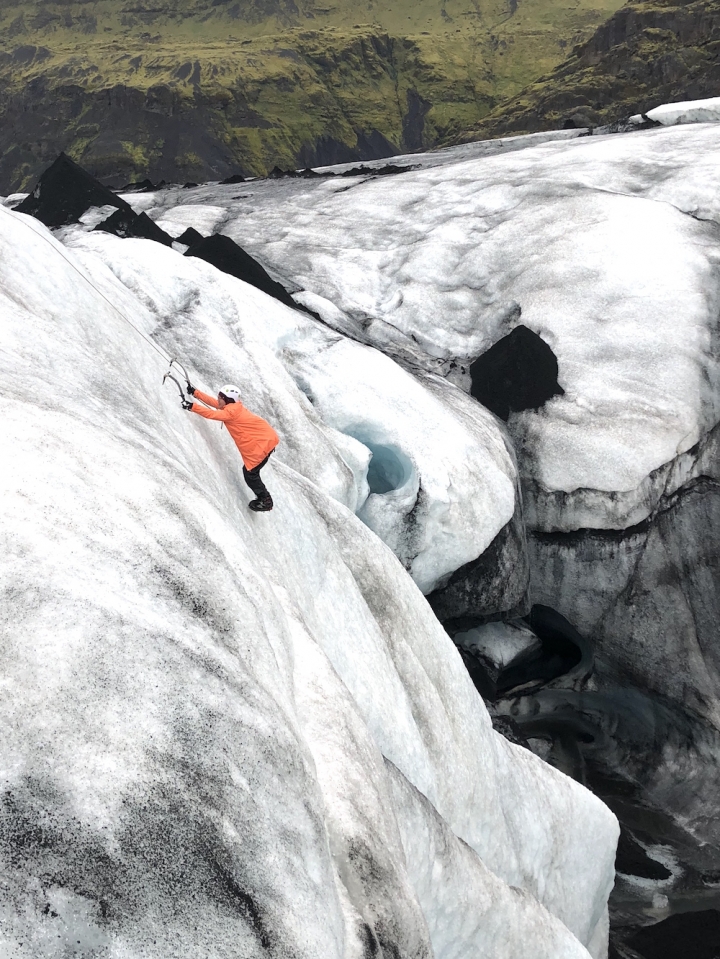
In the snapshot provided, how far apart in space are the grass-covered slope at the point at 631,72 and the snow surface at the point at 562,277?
2921 centimetres

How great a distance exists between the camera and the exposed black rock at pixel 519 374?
1828cm

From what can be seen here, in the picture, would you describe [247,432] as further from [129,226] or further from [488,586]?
[129,226]

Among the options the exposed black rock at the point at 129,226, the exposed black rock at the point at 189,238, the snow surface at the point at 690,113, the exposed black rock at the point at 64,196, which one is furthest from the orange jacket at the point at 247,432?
the snow surface at the point at 690,113

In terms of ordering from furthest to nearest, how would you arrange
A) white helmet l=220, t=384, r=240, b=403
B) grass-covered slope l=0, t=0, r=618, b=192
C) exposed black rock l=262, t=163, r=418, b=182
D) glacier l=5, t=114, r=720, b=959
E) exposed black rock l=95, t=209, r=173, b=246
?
grass-covered slope l=0, t=0, r=618, b=192 → exposed black rock l=262, t=163, r=418, b=182 → exposed black rock l=95, t=209, r=173, b=246 → white helmet l=220, t=384, r=240, b=403 → glacier l=5, t=114, r=720, b=959

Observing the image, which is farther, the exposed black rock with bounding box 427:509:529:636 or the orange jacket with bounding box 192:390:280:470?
the exposed black rock with bounding box 427:509:529:636

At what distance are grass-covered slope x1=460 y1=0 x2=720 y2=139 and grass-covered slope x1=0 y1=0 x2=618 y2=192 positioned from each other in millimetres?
44641

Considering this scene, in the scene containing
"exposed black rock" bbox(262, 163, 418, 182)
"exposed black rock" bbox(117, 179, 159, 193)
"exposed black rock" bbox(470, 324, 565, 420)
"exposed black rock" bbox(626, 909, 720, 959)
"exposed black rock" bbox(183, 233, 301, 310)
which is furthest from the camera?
"exposed black rock" bbox(117, 179, 159, 193)

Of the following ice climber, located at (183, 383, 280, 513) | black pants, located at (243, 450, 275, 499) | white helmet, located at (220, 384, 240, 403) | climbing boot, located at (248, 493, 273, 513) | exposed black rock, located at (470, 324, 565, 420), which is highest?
white helmet, located at (220, 384, 240, 403)

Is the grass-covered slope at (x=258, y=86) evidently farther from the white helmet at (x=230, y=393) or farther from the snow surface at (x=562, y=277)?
the white helmet at (x=230, y=393)

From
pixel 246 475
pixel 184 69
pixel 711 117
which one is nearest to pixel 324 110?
pixel 184 69

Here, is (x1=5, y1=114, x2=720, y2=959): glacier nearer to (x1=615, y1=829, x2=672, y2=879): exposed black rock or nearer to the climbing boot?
(x1=615, y1=829, x2=672, y2=879): exposed black rock

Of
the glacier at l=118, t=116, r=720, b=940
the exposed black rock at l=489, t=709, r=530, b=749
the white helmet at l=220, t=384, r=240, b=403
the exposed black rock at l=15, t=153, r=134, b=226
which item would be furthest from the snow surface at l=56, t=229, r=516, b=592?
the exposed black rock at l=15, t=153, r=134, b=226

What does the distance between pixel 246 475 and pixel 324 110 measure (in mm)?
112068

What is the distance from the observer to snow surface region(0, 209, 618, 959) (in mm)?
4289
